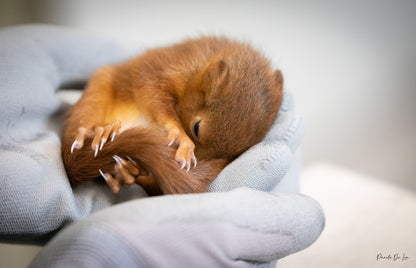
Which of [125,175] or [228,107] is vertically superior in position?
[228,107]

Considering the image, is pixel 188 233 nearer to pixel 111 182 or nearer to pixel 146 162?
pixel 146 162

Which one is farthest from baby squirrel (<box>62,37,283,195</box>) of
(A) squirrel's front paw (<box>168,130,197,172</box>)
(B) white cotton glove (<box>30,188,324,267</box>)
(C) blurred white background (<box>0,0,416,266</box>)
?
(C) blurred white background (<box>0,0,416,266</box>)

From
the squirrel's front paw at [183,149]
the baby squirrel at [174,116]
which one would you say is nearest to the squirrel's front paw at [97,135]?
the baby squirrel at [174,116]

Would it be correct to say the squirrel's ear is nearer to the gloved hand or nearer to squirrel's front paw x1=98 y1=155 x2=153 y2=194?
the gloved hand

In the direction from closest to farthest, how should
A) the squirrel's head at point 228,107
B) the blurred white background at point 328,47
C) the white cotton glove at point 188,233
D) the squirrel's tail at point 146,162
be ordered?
1. the white cotton glove at point 188,233
2. the squirrel's tail at point 146,162
3. the squirrel's head at point 228,107
4. the blurred white background at point 328,47

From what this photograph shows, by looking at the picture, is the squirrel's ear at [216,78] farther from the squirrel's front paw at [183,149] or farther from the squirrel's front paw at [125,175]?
the squirrel's front paw at [125,175]


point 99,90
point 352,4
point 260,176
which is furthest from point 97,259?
point 352,4

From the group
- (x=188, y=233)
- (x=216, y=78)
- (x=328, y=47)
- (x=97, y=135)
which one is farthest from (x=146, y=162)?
(x=328, y=47)
